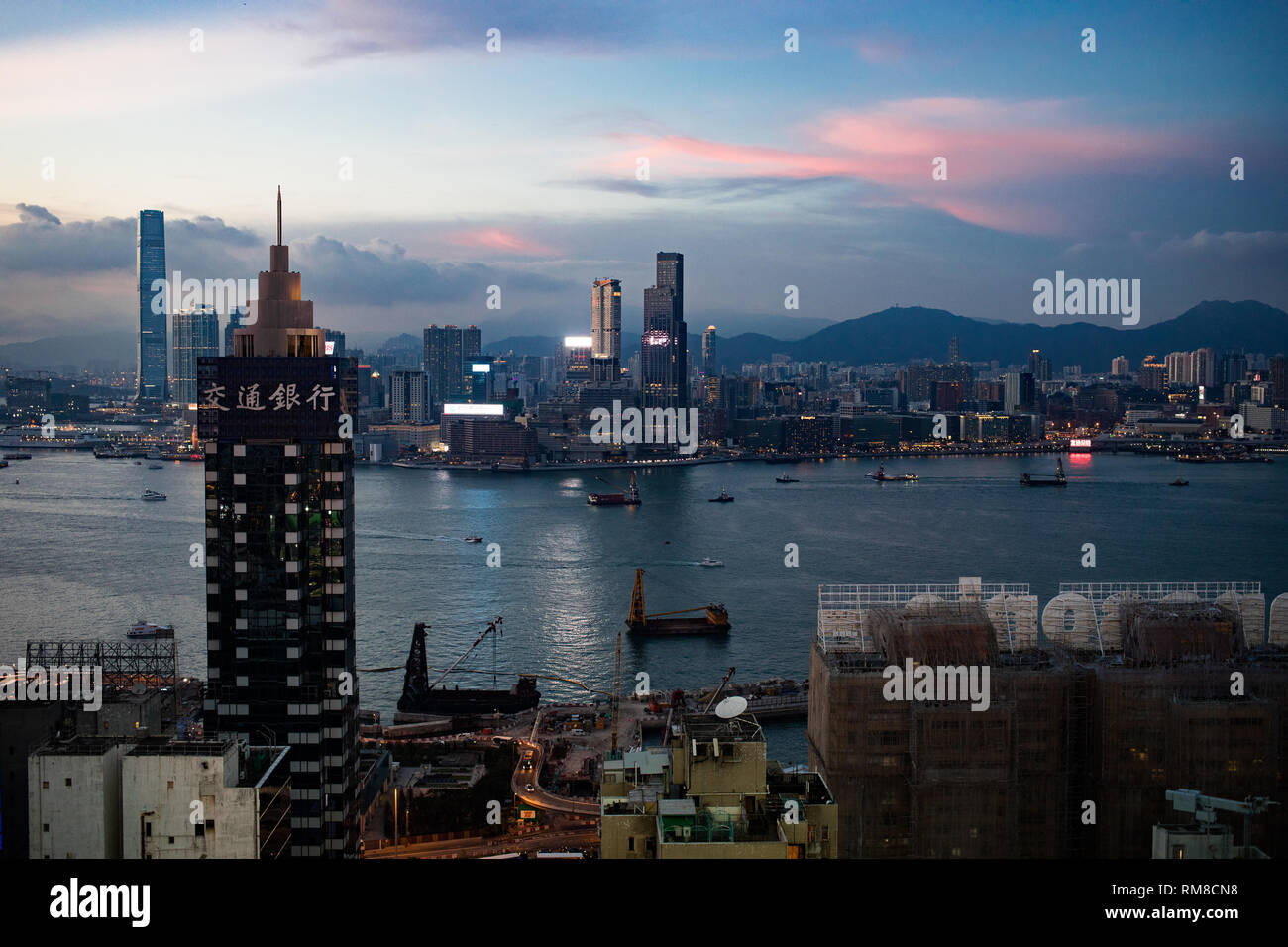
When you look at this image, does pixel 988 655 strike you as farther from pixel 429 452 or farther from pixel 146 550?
pixel 429 452

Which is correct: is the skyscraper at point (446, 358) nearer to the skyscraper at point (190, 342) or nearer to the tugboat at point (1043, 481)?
the skyscraper at point (190, 342)

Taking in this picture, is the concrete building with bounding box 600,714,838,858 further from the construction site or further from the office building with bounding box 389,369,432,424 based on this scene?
the office building with bounding box 389,369,432,424

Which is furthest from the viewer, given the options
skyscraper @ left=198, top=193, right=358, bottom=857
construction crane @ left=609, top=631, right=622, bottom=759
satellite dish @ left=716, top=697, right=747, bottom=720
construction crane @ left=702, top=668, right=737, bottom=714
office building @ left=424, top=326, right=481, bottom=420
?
office building @ left=424, top=326, right=481, bottom=420

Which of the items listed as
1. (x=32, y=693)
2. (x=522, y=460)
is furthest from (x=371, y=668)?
(x=522, y=460)

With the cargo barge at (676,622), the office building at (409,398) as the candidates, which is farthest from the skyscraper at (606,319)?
the cargo barge at (676,622)

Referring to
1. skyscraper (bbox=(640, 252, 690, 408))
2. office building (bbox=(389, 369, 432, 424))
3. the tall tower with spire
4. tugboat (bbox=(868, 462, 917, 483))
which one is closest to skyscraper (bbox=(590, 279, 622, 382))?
skyscraper (bbox=(640, 252, 690, 408))

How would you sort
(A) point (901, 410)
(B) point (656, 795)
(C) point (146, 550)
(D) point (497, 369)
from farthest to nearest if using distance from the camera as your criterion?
(D) point (497, 369) < (A) point (901, 410) < (C) point (146, 550) < (B) point (656, 795)
